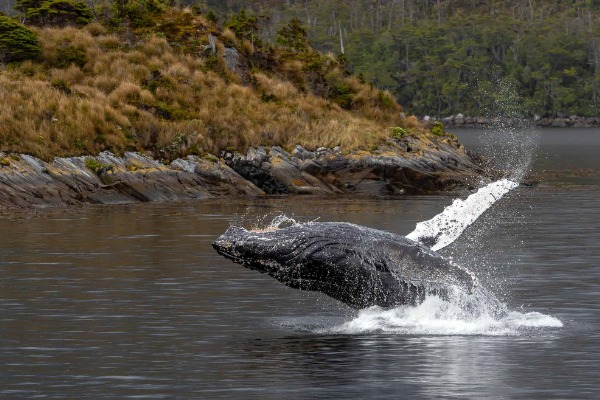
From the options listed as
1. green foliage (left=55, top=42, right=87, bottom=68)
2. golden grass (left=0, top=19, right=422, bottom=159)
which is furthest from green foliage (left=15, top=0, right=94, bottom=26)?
green foliage (left=55, top=42, right=87, bottom=68)

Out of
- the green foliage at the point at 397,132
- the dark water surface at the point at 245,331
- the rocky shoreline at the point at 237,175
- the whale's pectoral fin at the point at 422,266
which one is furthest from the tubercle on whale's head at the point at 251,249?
the green foliage at the point at 397,132

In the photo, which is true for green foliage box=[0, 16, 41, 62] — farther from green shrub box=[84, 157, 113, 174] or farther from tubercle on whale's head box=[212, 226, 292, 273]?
tubercle on whale's head box=[212, 226, 292, 273]

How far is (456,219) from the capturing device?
20.1 meters

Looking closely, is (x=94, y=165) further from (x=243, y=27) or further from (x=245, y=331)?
(x=245, y=331)

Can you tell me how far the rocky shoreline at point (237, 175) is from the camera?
5031cm

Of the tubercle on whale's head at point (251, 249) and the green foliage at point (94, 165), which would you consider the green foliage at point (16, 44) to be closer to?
the green foliage at point (94, 165)

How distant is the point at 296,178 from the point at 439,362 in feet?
133

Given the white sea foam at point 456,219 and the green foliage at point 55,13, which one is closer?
the white sea foam at point 456,219

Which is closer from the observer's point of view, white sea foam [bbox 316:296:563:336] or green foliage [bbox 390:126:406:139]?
white sea foam [bbox 316:296:563:336]

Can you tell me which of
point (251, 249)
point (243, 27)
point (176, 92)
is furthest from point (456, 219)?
point (243, 27)

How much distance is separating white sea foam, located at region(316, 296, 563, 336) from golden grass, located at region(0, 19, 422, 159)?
110ft

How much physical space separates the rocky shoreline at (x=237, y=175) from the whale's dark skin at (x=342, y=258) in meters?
30.0

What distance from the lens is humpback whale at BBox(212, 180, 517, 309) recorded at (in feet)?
62.2

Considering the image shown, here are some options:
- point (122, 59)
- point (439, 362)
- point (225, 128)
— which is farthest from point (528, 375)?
point (122, 59)
